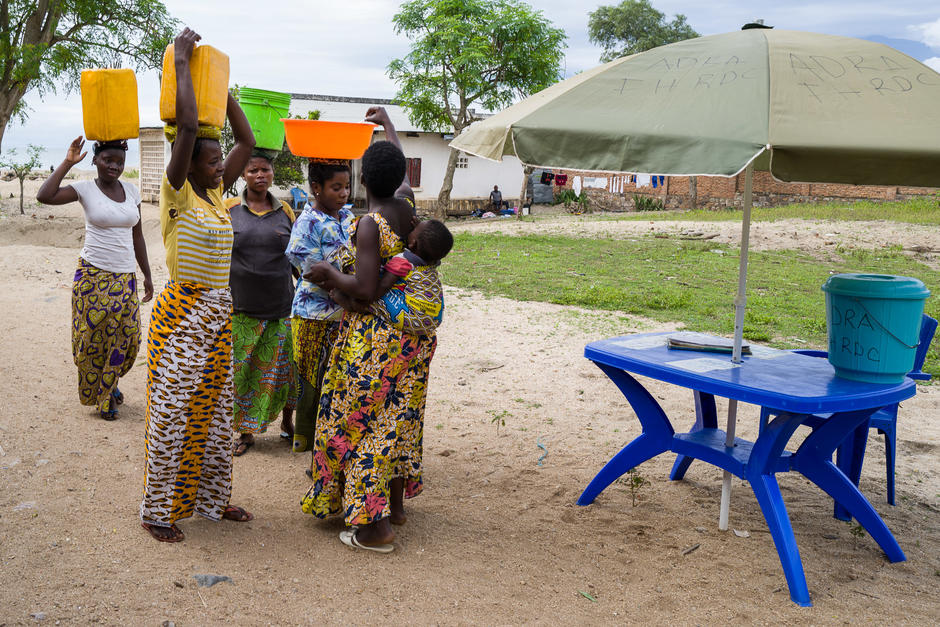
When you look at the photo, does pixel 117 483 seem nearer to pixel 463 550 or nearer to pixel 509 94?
pixel 463 550

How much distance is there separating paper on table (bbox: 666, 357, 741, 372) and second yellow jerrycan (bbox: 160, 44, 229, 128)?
7.35 ft

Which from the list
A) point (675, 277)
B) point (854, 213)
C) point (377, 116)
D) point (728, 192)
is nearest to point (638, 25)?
point (728, 192)

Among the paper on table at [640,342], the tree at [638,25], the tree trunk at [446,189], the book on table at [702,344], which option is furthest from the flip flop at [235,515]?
the tree at [638,25]

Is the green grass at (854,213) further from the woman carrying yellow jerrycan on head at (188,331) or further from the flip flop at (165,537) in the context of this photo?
the flip flop at (165,537)

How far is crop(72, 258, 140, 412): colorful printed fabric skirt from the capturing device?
15.7 ft

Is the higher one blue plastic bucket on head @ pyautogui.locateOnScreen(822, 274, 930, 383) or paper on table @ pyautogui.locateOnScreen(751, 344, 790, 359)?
blue plastic bucket on head @ pyautogui.locateOnScreen(822, 274, 930, 383)

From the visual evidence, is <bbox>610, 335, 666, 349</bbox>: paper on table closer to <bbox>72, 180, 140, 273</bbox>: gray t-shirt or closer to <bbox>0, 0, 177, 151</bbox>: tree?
<bbox>72, 180, 140, 273</bbox>: gray t-shirt

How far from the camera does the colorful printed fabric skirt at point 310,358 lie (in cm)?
411

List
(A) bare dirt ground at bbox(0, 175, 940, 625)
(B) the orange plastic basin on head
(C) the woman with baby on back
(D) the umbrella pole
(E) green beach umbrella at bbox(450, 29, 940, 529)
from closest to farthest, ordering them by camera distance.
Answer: (E) green beach umbrella at bbox(450, 29, 940, 529), (A) bare dirt ground at bbox(0, 175, 940, 625), (C) the woman with baby on back, (D) the umbrella pole, (B) the orange plastic basin on head

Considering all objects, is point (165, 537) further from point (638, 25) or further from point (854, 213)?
point (638, 25)

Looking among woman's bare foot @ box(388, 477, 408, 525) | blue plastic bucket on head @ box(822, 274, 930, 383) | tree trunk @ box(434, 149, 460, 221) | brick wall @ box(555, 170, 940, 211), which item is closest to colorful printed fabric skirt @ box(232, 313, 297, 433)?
woman's bare foot @ box(388, 477, 408, 525)

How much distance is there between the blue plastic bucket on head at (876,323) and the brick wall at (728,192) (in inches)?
652

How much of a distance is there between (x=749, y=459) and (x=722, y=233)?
44.3 feet

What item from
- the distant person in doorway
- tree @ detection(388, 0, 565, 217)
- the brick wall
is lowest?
the distant person in doorway
